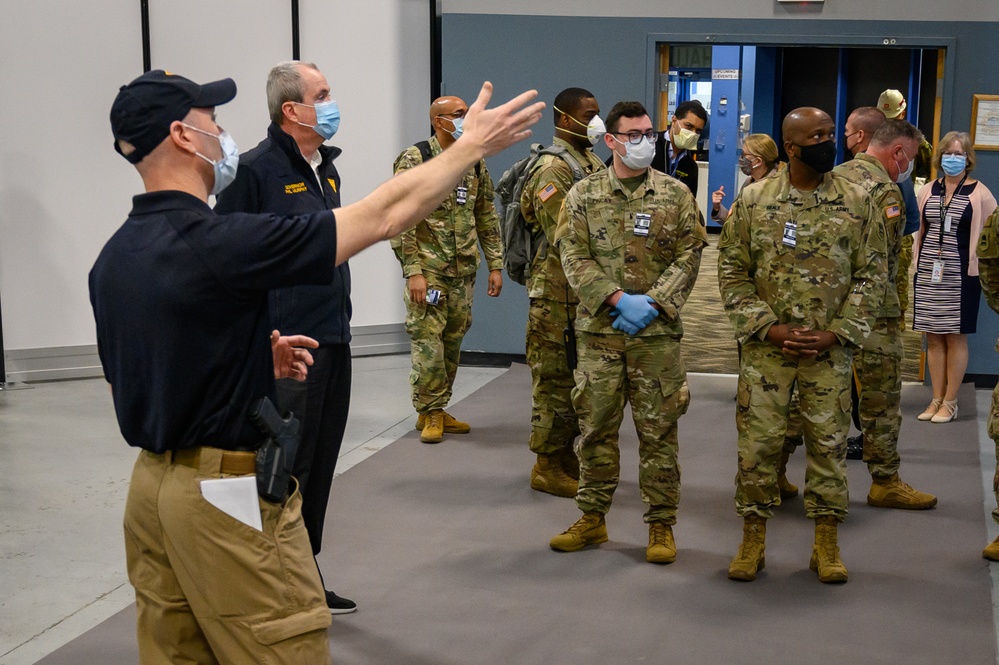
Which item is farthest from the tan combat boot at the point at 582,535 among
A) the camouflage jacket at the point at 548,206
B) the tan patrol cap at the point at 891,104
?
the tan patrol cap at the point at 891,104

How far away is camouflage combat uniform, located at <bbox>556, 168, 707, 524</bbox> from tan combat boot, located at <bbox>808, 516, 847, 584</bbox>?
0.55 meters

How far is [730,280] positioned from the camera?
155 inches

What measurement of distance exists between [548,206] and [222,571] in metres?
2.98

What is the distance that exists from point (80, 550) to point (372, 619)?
4.68ft

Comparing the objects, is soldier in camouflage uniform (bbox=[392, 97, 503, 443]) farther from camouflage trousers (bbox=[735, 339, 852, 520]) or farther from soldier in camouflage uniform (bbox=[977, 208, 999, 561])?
soldier in camouflage uniform (bbox=[977, 208, 999, 561])

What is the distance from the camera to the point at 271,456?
204 cm

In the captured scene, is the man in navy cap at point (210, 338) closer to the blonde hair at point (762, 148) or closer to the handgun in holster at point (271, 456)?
the handgun in holster at point (271, 456)

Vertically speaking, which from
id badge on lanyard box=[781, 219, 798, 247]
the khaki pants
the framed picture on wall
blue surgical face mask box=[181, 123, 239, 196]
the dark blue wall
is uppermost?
the dark blue wall

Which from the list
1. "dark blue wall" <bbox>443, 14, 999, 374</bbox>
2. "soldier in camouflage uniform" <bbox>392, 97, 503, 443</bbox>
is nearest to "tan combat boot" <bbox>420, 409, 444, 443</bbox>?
"soldier in camouflage uniform" <bbox>392, 97, 503, 443</bbox>

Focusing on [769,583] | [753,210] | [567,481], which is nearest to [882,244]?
[753,210]

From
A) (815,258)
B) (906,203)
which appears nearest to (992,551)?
(815,258)

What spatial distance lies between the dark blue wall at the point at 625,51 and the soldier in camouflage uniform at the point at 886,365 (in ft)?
9.13

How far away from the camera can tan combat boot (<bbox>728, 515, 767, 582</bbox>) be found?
12.9 feet

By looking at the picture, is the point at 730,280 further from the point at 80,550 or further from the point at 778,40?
the point at 778,40
